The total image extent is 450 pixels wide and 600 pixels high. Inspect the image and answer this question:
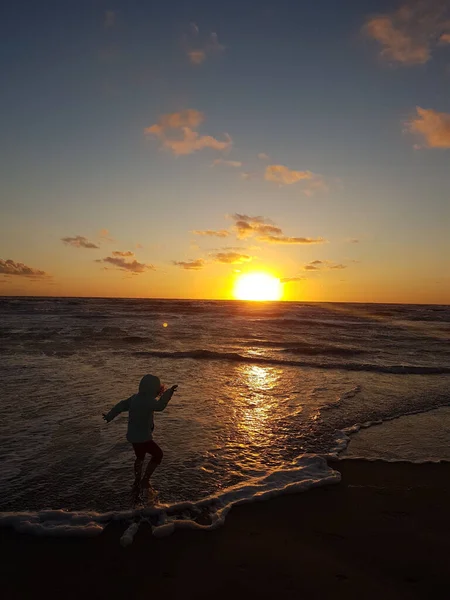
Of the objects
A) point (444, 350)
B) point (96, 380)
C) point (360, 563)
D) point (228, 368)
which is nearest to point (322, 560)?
point (360, 563)

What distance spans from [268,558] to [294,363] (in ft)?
46.6

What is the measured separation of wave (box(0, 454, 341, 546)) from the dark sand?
0.12 metres

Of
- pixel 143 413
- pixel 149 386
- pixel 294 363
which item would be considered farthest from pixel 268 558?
pixel 294 363

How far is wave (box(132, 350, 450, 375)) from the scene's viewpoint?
16062 mm

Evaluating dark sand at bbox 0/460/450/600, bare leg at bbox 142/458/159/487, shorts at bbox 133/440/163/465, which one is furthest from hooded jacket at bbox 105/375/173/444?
dark sand at bbox 0/460/450/600

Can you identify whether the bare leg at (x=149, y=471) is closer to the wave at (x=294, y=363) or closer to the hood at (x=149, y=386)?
the hood at (x=149, y=386)

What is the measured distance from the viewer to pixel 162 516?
16.2ft

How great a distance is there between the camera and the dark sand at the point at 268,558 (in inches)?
144

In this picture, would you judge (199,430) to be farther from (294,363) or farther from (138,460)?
(294,363)

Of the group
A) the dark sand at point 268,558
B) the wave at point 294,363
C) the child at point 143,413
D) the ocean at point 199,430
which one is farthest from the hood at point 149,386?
the wave at point 294,363

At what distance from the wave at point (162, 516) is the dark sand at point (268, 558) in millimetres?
117

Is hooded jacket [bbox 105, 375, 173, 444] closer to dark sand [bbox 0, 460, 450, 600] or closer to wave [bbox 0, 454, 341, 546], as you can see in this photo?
wave [bbox 0, 454, 341, 546]

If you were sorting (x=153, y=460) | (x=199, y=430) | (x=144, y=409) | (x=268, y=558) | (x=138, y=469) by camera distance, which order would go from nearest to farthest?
(x=268, y=558) → (x=144, y=409) → (x=138, y=469) → (x=153, y=460) → (x=199, y=430)

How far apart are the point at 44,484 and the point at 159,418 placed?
3489 mm
